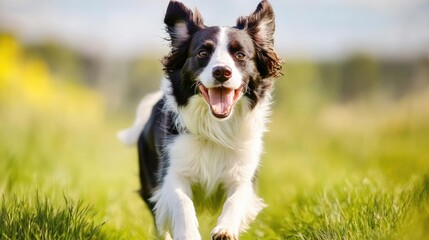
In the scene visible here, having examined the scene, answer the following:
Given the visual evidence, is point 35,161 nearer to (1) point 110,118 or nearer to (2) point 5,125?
(2) point 5,125

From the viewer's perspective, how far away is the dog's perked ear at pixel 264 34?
4.62 meters

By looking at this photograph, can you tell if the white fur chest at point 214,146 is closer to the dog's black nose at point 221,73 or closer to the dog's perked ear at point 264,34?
the dog's perked ear at point 264,34

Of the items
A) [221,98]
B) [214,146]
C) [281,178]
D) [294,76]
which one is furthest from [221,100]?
[294,76]

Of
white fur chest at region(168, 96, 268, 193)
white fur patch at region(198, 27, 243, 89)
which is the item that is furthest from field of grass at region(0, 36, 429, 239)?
white fur patch at region(198, 27, 243, 89)

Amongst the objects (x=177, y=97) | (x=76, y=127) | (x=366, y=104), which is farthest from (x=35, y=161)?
(x=366, y=104)

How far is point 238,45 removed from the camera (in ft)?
14.1

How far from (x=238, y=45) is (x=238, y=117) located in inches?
20.9

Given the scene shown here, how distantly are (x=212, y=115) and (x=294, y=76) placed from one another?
2415 centimetres

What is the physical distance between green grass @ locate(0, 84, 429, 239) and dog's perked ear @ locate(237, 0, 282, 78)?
98 centimetres

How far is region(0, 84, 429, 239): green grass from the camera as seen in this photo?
395cm

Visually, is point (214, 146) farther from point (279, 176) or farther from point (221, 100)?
point (279, 176)

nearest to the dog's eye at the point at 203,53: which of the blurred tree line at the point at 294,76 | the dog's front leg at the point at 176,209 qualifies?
the dog's front leg at the point at 176,209

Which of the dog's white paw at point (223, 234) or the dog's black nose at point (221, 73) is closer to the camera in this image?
the dog's white paw at point (223, 234)

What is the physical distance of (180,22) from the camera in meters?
4.75
